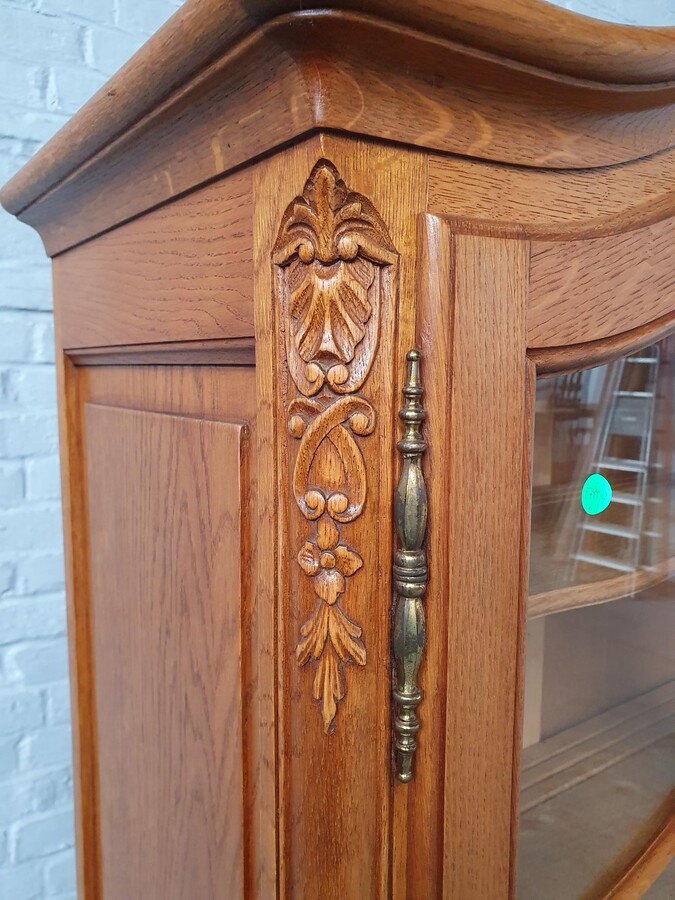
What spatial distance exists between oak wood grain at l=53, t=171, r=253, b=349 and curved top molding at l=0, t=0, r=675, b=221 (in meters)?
0.05

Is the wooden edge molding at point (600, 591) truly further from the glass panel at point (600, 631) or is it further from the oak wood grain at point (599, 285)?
the oak wood grain at point (599, 285)

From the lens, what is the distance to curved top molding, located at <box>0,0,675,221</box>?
24cm

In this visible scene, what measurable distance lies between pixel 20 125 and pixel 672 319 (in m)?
0.65

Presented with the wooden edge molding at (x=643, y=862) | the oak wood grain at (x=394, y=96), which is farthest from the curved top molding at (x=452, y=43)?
the wooden edge molding at (x=643, y=862)

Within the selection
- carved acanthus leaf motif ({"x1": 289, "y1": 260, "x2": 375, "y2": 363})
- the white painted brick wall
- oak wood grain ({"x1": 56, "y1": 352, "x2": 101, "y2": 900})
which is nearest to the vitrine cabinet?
carved acanthus leaf motif ({"x1": 289, "y1": 260, "x2": 375, "y2": 363})

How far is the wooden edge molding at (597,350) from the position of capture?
32 cm

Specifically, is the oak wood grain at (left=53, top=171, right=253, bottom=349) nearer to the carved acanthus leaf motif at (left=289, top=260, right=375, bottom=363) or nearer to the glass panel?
the carved acanthus leaf motif at (left=289, top=260, right=375, bottom=363)

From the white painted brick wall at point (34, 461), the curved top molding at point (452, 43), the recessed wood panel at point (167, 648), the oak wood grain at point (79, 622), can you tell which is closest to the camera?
the curved top molding at point (452, 43)

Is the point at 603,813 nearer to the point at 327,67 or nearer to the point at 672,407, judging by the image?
the point at 672,407

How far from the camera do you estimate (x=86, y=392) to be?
0.55 m

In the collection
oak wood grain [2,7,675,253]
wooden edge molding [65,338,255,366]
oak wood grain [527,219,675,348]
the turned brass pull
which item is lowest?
the turned brass pull

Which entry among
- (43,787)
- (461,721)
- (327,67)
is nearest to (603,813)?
(461,721)

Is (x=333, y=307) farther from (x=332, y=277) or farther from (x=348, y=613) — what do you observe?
(x=348, y=613)

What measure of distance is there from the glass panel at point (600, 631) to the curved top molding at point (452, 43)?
129mm
